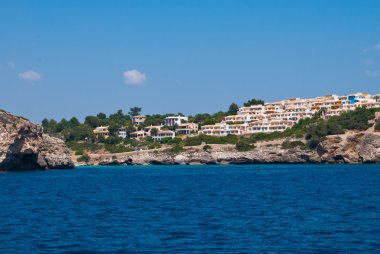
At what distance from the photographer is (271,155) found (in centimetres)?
12194

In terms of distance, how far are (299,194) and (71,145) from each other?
385ft

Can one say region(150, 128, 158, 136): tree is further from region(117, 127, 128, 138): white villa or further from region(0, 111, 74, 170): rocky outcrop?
region(0, 111, 74, 170): rocky outcrop

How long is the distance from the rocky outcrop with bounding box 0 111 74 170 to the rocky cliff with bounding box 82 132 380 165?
1237 inches

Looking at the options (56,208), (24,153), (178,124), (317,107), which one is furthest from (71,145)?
(56,208)

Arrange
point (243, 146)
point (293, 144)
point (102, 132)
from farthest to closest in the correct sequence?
point (102, 132), point (243, 146), point (293, 144)

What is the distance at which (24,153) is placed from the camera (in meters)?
85.6

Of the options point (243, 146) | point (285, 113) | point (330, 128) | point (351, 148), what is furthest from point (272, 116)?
point (351, 148)

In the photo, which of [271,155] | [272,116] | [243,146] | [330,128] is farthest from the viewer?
[272,116]

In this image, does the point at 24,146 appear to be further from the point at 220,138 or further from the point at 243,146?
the point at 220,138

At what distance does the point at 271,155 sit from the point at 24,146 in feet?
169

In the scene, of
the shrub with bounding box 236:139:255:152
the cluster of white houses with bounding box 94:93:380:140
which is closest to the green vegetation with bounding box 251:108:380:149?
the shrub with bounding box 236:139:255:152

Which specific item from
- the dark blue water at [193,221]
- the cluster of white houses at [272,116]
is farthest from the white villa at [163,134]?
the dark blue water at [193,221]

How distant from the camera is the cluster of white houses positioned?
6083 inches

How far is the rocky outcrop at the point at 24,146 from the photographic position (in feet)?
263
